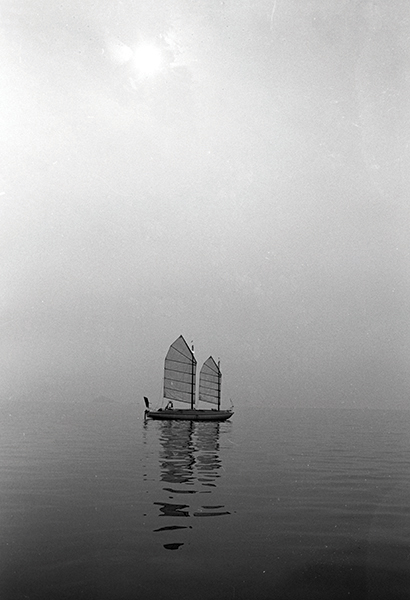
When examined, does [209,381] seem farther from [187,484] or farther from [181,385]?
[187,484]

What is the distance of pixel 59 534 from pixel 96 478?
7378 mm

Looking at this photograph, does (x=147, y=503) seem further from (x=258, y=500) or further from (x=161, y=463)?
(x=161, y=463)

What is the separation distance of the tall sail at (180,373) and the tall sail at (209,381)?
8.75ft

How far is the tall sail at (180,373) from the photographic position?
2350 inches

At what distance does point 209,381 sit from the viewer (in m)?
65.6

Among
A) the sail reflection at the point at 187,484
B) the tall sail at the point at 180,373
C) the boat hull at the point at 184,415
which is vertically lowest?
the boat hull at the point at 184,415

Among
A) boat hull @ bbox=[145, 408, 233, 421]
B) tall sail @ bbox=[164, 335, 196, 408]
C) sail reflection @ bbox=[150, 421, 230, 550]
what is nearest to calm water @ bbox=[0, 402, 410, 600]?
sail reflection @ bbox=[150, 421, 230, 550]

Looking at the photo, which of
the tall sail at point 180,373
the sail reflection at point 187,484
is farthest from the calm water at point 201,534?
the tall sail at point 180,373

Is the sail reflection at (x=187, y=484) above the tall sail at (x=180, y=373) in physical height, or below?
below

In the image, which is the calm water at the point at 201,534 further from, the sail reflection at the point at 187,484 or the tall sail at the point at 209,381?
the tall sail at the point at 209,381

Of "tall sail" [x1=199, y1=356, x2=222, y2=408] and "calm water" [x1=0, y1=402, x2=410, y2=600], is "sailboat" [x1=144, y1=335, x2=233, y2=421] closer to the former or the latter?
"tall sail" [x1=199, y1=356, x2=222, y2=408]

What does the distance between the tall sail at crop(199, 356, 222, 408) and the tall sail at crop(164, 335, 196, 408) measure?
105 inches

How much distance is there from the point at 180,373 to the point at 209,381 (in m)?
6.47

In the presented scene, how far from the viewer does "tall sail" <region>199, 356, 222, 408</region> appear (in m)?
64.1
